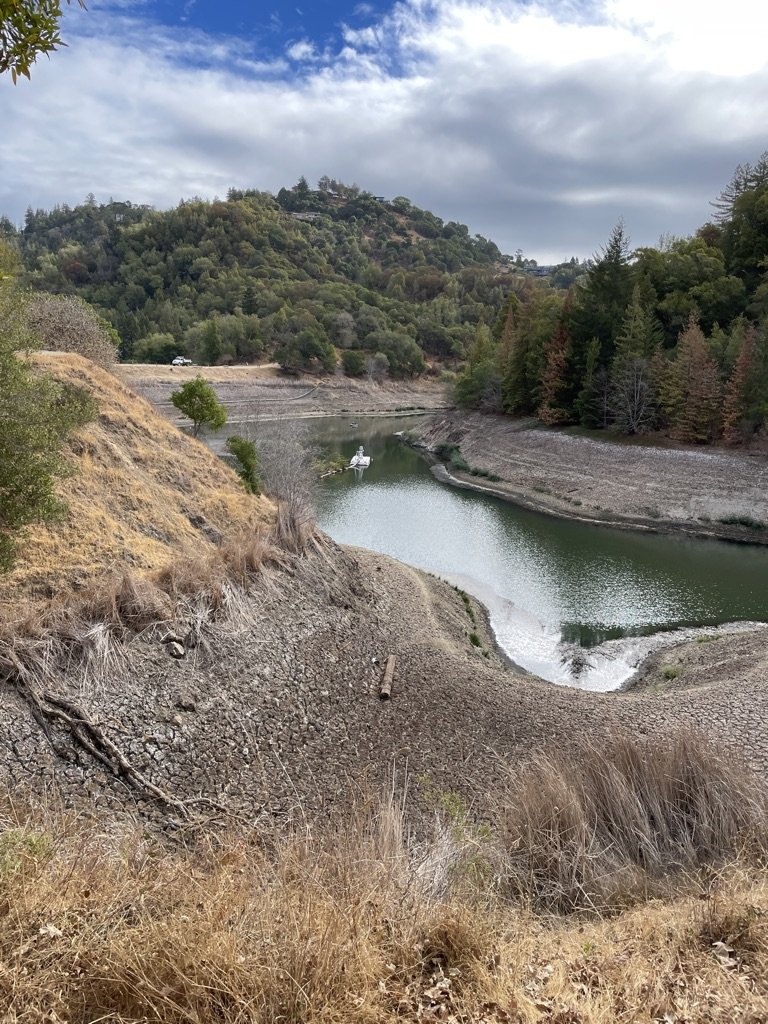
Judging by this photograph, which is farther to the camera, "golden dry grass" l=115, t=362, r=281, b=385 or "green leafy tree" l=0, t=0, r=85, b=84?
"golden dry grass" l=115, t=362, r=281, b=385

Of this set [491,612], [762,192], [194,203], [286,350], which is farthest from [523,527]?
[194,203]

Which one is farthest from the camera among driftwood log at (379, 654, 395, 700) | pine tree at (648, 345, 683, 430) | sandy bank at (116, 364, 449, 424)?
sandy bank at (116, 364, 449, 424)

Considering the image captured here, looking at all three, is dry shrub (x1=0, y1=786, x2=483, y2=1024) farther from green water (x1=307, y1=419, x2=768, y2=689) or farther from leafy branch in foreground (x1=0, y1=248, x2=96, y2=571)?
green water (x1=307, y1=419, x2=768, y2=689)

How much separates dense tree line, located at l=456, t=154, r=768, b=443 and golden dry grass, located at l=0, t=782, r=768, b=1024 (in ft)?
101

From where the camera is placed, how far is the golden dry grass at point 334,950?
261 centimetres

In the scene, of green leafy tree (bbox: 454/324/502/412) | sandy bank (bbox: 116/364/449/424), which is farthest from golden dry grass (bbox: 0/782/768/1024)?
sandy bank (bbox: 116/364/449/424)

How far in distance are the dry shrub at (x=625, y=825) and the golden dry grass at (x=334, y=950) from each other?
0.67 m

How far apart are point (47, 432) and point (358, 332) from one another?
8023cm

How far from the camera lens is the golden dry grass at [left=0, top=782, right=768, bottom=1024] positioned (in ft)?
8.57

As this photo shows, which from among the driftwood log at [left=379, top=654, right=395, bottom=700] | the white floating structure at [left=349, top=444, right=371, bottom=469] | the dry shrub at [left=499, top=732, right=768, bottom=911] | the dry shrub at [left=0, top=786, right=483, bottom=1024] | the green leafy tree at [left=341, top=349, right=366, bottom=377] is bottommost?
the driftwood log at [left=379, top=654, right=395, bottom=700]

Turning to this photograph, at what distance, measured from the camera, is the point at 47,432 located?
829cm

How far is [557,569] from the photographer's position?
22047 mm

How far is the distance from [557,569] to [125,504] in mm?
15287

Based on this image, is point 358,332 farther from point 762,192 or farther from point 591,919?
point 591,919
